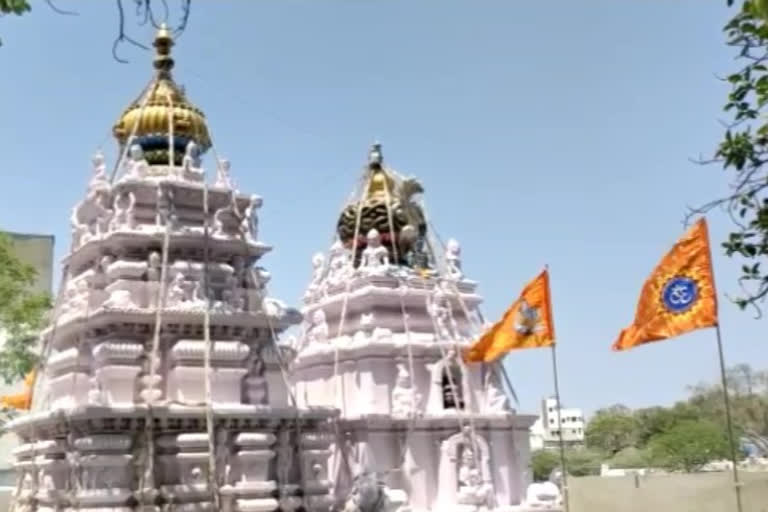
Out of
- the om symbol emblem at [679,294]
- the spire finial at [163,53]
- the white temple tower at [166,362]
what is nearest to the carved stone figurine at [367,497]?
the white temple tower at [166,362]

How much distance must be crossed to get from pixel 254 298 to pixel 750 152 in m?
13.4

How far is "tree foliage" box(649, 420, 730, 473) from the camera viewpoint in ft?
170

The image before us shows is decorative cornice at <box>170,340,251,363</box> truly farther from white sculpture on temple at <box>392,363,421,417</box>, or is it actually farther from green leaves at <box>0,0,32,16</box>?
green leaves at <box>0,0,32,16</box>

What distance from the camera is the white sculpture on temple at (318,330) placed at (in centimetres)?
2389

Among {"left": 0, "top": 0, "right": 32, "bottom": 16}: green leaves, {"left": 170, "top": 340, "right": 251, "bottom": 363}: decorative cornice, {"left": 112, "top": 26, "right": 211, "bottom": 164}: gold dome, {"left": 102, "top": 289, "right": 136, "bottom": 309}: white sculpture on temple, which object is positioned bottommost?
{"left": 170, "top": 340, "right": 251, "bottom": 363}: decorative cornice

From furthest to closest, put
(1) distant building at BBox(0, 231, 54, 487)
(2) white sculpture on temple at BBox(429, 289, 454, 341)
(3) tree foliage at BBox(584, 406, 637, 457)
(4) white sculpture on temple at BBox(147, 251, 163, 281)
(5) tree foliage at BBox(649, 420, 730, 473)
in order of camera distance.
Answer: (3) tree foliage at BBox(584, 406, 637, 457)
(5) tree foliage at BBox(649, 420, 730, 473)
(1) distant building at BBox(0, 231, 54, 487)
(2) white sculpture on temple at BBox(429, 289, 454, 341)
(4) white sculpture on temple at BBox(147, 251, 163, 281)

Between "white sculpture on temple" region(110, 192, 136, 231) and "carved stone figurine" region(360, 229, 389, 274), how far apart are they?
24.5 ft

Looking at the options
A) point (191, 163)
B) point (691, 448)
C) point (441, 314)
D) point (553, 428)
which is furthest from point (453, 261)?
point (553, 428)

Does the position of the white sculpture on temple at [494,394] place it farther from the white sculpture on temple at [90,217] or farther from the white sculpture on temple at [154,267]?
the white sculpture on temple at [90,217]

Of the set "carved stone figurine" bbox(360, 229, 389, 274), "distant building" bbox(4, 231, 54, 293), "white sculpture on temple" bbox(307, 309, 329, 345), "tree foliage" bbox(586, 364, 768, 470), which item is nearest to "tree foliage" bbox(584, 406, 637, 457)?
"tree foliage" bbox(586, 364, 768, 470)

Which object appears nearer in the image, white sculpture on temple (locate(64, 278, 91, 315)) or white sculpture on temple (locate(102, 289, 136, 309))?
white sculpture on temple (locate(102, 289, 136, 309))

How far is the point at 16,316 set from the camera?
61.5 feet

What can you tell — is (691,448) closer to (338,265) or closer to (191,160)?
(338,265)

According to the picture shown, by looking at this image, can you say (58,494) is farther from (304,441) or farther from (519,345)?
(519,345)
